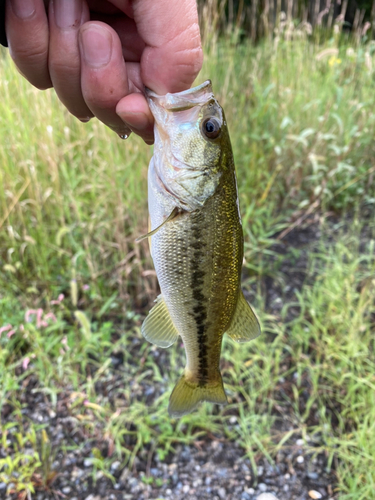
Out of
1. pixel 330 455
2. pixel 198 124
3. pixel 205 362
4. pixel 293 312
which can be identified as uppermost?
pixel 198 124

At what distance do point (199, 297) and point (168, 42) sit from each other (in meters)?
0.75

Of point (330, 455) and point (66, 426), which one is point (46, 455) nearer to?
point (66, 426)

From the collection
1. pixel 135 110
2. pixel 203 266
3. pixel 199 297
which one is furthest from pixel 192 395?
pixel 135 110

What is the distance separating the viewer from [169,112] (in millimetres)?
1146

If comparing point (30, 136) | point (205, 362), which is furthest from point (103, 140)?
point (205, 362)

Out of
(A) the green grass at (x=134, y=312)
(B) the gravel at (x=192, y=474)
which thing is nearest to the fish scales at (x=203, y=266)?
(A) the green grass at (x=134, y=312)

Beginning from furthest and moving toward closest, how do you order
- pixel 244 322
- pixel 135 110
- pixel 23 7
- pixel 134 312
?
pixel 134 312
pixel 244 322
pixel 135 110
pixel 23 7

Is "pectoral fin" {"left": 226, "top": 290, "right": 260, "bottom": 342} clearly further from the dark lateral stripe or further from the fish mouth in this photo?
the fish mouth

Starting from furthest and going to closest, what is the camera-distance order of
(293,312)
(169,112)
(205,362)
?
(293,312) → (205,362) → (169,112)

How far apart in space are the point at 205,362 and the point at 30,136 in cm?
227

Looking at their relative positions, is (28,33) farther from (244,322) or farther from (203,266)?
(244,322)

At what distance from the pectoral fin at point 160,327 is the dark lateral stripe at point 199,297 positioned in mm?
102

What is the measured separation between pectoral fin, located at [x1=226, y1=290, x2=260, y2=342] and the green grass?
0.97 m

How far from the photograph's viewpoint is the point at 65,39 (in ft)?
3.71
